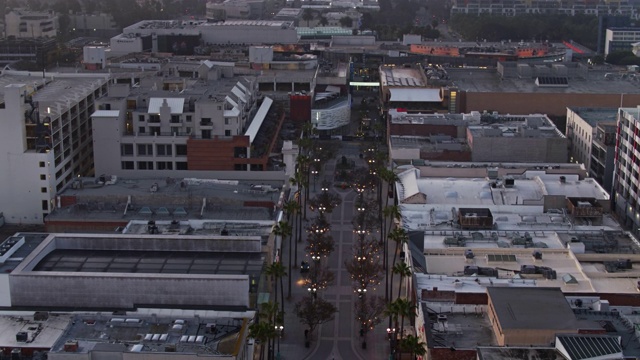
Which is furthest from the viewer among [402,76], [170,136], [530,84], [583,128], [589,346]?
[402,76]

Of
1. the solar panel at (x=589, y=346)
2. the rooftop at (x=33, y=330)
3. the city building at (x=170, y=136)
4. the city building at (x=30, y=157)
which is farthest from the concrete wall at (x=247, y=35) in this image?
the solar panel at (x=589, y=346)

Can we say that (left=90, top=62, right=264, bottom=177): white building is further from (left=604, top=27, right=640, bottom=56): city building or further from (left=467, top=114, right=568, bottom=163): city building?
(left=604, top=27, right=640, bottom=56): city building

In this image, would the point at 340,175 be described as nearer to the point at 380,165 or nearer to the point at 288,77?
the point at 380,165

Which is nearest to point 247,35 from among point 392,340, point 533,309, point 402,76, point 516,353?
point 402,76

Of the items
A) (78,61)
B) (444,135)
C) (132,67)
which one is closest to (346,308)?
(444,135)

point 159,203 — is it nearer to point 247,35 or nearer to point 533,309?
point 533,309

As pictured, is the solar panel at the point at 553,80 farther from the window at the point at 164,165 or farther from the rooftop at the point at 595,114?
the window at the point at 164,165

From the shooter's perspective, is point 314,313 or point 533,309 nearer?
point 533,309
